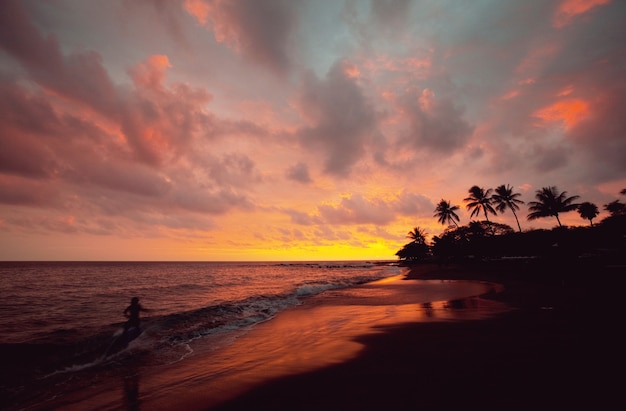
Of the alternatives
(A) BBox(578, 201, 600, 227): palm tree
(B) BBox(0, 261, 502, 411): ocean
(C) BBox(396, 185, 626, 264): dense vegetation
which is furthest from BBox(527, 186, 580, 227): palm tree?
(B) BBox(0, 261, 502, 411): ocean

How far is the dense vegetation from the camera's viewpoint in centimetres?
3673

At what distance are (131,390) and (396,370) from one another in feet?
20.6

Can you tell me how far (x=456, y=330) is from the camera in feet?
32.8

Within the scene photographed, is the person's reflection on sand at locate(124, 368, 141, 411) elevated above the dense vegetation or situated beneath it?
situated beneath

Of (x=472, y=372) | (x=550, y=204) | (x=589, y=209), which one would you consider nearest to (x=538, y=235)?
(x=550, y=204)

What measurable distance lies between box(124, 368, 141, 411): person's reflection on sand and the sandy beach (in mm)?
29

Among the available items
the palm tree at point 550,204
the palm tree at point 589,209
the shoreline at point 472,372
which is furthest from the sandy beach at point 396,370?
the palm tree at point 589,209

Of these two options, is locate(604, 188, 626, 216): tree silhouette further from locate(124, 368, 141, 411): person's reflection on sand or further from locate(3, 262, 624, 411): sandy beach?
locate(124, 368, 141, 411): person's reflection on sand

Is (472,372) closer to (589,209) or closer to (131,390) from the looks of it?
(131,390)

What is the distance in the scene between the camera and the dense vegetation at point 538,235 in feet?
121

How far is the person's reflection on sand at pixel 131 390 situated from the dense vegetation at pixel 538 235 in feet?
114

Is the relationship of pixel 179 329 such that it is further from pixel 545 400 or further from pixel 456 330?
pixel 545 400

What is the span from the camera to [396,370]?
6.59 meters

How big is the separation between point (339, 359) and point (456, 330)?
485 centimetres
